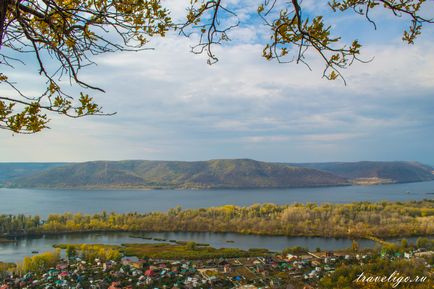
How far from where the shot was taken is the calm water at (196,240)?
2292 centimetres

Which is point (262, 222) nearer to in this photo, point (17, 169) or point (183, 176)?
point (183, 176)

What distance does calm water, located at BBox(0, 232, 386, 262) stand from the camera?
22.9 meters

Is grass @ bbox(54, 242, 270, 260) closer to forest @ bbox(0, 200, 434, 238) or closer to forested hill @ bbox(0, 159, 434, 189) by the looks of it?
forest @ bbox(0, 200, 434, 238)

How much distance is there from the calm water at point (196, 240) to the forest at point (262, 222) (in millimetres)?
1523

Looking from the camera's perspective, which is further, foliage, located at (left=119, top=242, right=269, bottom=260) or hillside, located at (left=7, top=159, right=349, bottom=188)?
hillside, located at (left=7, top=159, right=349, bottom=188)

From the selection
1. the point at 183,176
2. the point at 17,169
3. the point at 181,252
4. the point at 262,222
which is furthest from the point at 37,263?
the point at 17,169

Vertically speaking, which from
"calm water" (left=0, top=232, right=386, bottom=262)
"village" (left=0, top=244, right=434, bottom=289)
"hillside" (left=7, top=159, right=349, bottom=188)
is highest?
"hillside" (left=7, top=159, right=349, bottom=188)

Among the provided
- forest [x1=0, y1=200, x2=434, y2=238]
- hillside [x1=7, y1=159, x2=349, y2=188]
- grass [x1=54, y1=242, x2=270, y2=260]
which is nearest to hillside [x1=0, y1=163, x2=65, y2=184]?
hillside [x1=7, y1=159, x2=349, y2=188]

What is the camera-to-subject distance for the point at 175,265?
1672 centimetres

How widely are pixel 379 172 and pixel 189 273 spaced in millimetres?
90914

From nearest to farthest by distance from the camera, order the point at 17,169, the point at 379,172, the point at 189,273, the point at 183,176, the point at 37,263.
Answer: the point at 189,273
the point at 37,263
the point at 183,176
the point at 379,172
the point at 17,169

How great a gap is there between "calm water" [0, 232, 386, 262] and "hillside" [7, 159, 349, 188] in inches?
1923

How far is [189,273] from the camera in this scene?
1549cm

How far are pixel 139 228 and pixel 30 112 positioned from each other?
29783 mm
